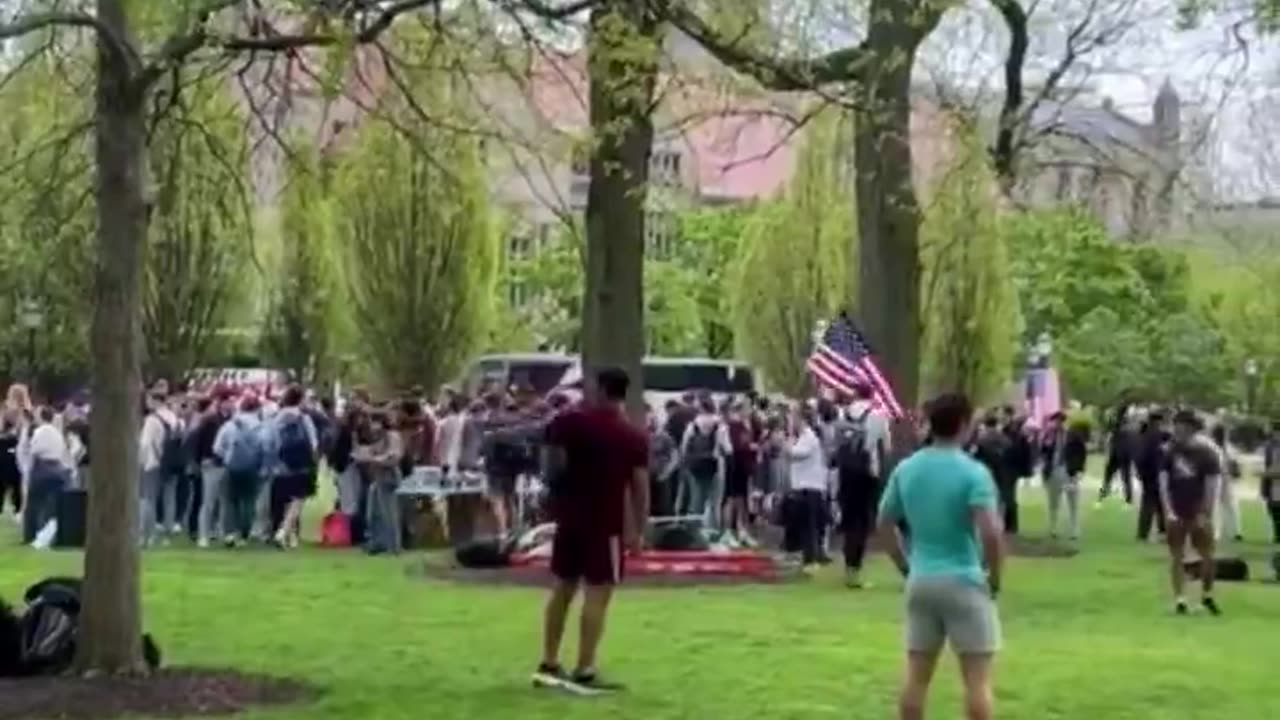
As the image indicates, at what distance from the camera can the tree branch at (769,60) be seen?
54.0ft

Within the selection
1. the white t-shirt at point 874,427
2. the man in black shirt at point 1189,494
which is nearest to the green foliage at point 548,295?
the white t-shirt at point 874,427

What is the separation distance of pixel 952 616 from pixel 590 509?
12.7 ft

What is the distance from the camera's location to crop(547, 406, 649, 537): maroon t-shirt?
14406 millimetres

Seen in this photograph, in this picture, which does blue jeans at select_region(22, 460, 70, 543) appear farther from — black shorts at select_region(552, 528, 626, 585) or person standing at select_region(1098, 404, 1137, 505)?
person standing at select_region(1098, 404, 1137, 505)

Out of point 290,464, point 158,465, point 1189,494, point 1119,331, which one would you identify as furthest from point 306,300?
point 1189,494

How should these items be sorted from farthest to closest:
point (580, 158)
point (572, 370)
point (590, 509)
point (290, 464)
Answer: point (572, 370) → point (290, 464) → point (580, 158) → point (590, 509)

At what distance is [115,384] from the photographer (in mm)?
14320

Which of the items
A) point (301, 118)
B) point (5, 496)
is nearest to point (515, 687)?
point (301, 118)

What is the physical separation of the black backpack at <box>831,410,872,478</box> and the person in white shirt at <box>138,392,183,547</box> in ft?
25.5

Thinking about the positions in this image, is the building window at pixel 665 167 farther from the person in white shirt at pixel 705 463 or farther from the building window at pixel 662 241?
the building window at pixel 662 241

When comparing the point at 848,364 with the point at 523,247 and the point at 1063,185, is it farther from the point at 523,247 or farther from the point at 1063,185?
the point at 523,247

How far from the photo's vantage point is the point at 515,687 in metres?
14.8

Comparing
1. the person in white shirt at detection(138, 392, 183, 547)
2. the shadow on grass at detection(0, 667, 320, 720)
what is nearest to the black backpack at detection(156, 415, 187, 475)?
the person in white shirt at detection(138, 392, 183, 547)

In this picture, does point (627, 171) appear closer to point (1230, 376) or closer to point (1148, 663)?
point (1148, 663)
